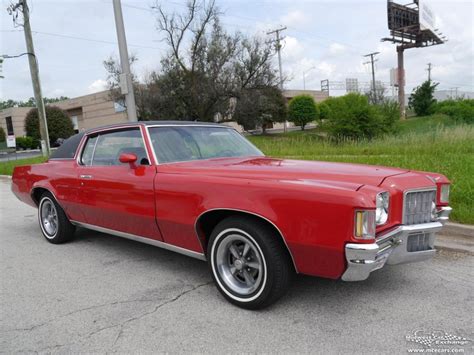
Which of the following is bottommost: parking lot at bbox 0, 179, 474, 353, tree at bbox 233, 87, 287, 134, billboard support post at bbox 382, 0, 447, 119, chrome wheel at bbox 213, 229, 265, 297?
parking lot at bbox 0, 179, 474, 353

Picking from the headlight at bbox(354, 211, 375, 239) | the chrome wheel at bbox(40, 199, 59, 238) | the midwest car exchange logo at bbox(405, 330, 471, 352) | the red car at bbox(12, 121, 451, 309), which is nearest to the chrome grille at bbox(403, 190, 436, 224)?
the red car at bbox(12, 121, 451, 309)

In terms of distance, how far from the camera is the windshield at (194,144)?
418 cm

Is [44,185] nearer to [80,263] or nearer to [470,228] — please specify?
[80,263]

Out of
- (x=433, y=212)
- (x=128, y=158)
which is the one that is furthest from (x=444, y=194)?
(x=128, y=158)

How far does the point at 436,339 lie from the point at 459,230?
97.8 inches

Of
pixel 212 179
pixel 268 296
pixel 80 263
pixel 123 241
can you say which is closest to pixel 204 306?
pixel 268 296

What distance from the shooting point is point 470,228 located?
475 centimetres

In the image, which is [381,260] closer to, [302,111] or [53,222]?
[53,222]

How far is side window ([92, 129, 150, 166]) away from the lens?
169 inches

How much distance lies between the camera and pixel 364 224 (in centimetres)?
270

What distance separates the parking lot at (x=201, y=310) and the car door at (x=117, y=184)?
0.52 m

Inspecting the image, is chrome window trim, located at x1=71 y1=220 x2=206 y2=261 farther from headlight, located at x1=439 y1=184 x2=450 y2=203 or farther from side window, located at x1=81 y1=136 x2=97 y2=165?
headlight, located at x1=439 y1=184 x2=450 y2=203

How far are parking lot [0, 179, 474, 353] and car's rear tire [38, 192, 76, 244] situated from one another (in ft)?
2.54

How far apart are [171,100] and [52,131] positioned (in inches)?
1015
